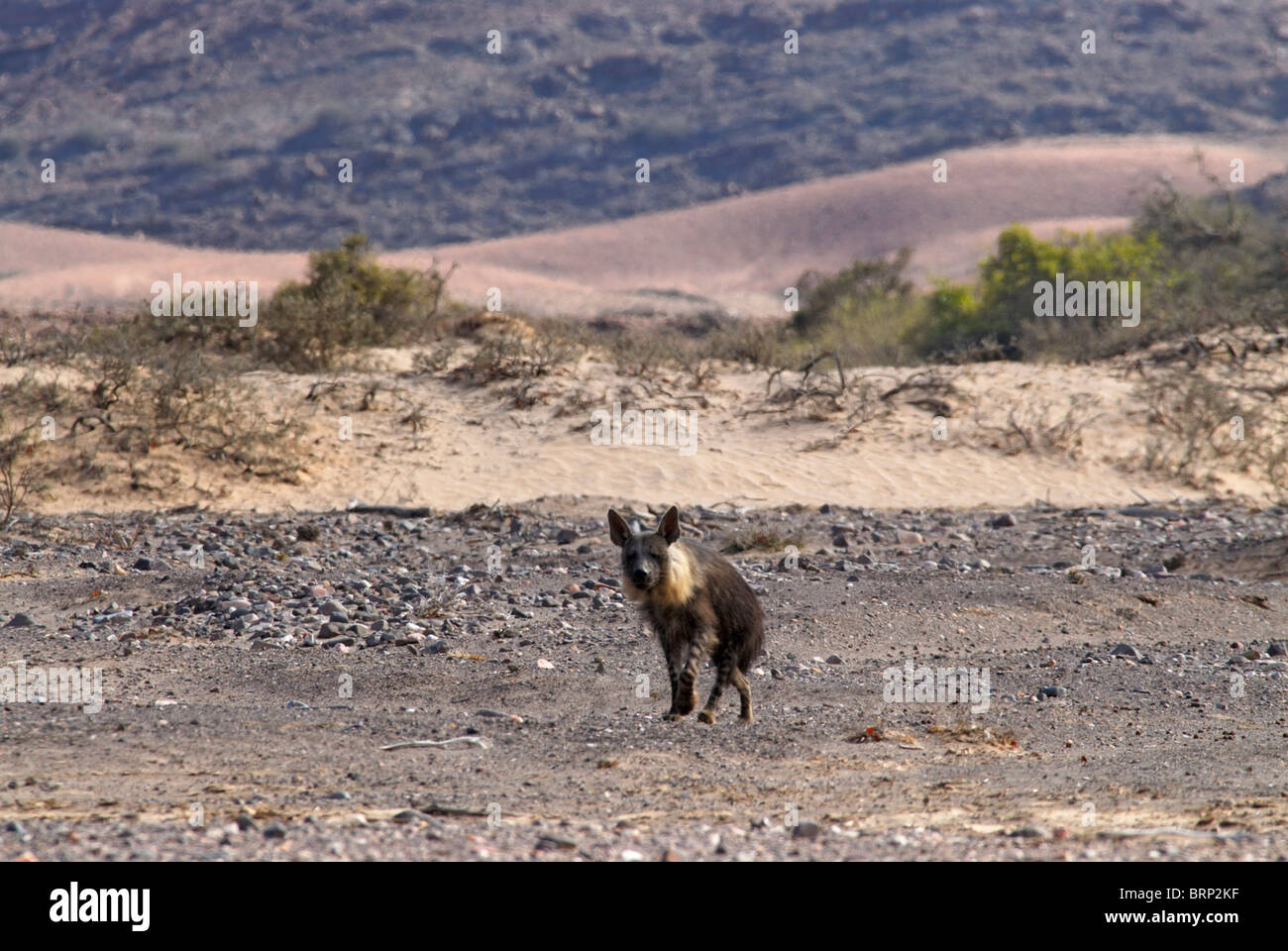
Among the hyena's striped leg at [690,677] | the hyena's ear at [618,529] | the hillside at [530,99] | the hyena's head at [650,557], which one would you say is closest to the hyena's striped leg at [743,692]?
the hyena's striped leg at [690,677]

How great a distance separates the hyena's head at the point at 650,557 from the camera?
7.36 metres

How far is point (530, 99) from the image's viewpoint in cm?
7619

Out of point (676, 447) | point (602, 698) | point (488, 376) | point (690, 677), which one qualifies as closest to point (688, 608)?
point (690, 677)

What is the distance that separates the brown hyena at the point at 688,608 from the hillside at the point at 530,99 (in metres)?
59.1

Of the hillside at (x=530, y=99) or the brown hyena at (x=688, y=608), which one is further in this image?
the hillside at (x=530, y=99)

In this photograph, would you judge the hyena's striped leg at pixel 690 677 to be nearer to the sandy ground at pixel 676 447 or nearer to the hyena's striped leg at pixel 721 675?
the hyena's striped leg at pixel 721 675

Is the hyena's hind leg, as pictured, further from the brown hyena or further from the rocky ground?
the rocky ground

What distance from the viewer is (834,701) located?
27.2 ft

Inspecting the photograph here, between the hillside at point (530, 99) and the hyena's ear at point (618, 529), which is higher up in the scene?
the hillside at point (530, 99)

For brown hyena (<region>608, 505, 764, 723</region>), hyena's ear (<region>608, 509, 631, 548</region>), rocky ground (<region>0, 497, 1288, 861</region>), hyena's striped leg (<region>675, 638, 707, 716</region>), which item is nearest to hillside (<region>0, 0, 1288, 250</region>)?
rocky ground (<region>0, 497, 1288, 861</region>)

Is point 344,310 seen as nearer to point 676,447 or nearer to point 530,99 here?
point 676,447

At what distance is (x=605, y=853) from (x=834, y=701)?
3647mm

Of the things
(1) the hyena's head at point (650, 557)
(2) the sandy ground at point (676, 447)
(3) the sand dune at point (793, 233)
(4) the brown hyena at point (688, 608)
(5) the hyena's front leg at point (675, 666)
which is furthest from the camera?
(3) the sand dune at point (793, 233)

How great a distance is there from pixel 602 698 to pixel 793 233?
61807 mm
